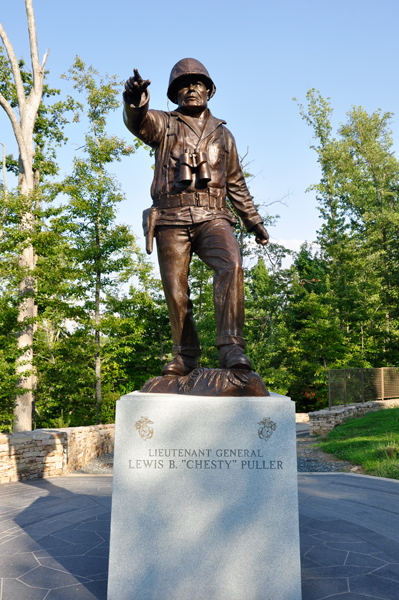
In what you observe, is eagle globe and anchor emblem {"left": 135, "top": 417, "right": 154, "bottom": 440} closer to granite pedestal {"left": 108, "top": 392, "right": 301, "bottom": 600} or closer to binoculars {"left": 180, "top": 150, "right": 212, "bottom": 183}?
granite pedestal {"left": 108, "top": 392, "right": 301, "bottom": 600}

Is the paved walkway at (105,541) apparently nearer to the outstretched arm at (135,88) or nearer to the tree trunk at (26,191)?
the outstretched arm at (135,88)

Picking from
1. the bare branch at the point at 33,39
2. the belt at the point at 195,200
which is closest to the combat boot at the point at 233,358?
the belt at the point at 195,200

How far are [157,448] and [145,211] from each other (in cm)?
191

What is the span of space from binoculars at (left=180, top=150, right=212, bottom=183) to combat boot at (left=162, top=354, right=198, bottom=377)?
1405 mm

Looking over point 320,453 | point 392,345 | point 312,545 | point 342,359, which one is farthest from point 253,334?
point 312,545

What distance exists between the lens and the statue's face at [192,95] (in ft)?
12.8

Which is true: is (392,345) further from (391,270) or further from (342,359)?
(391,270)

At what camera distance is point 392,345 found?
22.2 meters

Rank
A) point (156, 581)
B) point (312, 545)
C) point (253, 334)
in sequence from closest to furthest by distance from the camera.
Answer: point (156, 581) < point (312, 545) < point (253, 334)

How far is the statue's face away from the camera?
3.89m

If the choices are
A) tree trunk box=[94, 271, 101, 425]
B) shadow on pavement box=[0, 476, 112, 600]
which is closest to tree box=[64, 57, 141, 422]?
tree trunk box=[94, 271, 101, 425]

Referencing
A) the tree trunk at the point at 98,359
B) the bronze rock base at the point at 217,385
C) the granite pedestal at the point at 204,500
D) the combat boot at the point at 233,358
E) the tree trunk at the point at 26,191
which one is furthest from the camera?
the tree trunk at the point at 98,359

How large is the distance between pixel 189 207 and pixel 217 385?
4.72ft

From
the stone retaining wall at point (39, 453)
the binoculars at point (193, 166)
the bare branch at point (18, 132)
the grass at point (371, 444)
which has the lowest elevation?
the grass at point (371, 444)
